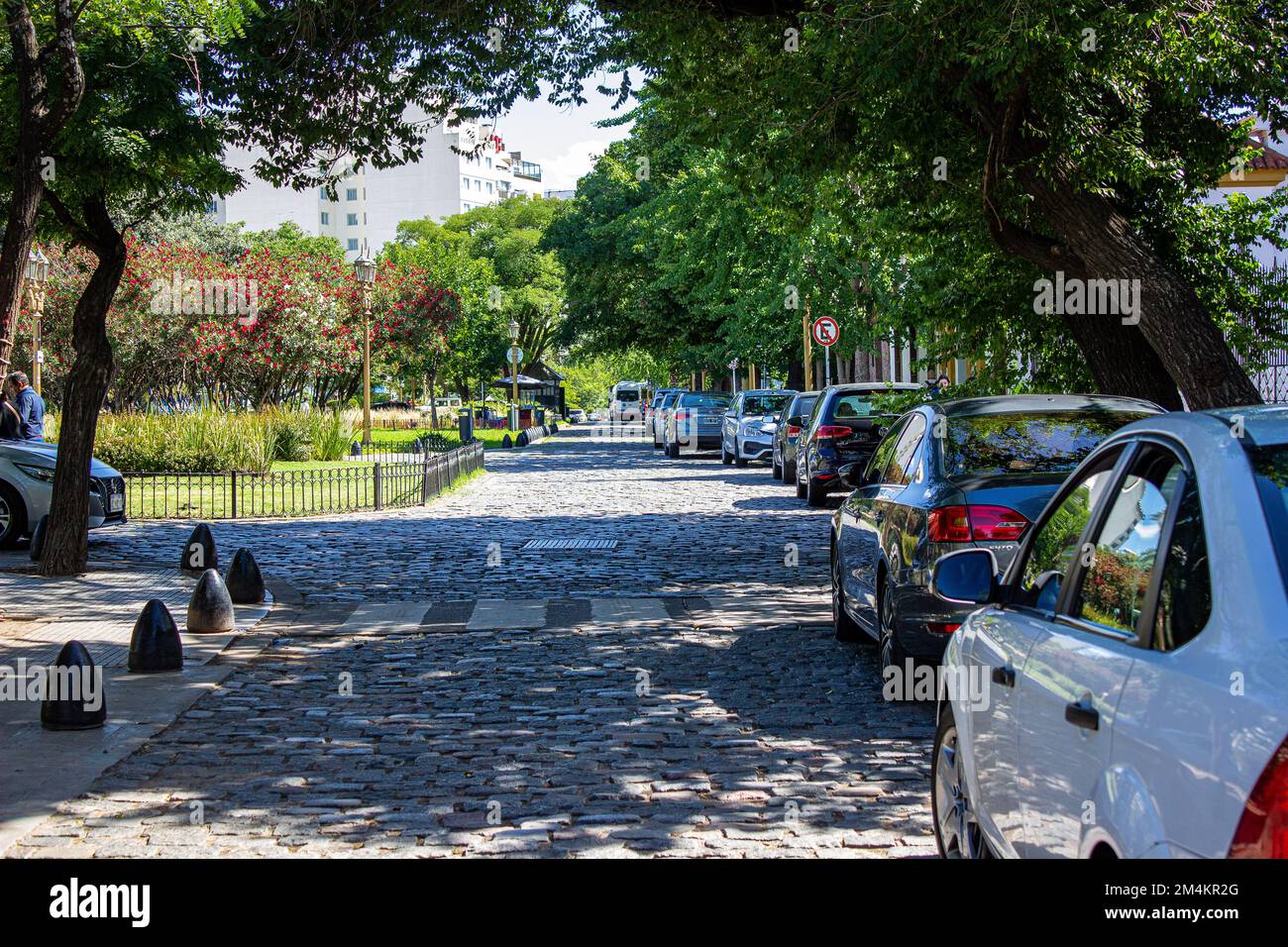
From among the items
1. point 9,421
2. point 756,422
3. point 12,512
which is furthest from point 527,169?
point 12,512

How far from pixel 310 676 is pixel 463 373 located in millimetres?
65410

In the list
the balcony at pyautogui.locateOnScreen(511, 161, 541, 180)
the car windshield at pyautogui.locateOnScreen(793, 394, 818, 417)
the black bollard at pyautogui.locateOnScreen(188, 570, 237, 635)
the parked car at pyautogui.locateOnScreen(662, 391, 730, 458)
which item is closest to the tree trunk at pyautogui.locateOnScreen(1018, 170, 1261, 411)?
the black bollard at pyautogui.locateOnScreen(188, 570, 237, 635)

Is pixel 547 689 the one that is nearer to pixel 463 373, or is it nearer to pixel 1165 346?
pixel 1165 346

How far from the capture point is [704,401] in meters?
40.4

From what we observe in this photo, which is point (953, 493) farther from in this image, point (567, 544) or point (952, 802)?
point (567, 544)

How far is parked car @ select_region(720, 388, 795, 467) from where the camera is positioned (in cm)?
3344

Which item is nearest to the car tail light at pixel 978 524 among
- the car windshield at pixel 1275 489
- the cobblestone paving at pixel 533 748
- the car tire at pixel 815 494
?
the cobblestone paving at pixel 533 748

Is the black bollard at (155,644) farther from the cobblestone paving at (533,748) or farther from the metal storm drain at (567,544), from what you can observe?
the metal storm drain at (567,544)

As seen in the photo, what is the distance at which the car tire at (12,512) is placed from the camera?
1650 cm

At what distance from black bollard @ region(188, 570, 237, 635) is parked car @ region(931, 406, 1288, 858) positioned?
8040 millimetres

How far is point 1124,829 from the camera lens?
2.81 meters

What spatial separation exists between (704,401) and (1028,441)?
105 feet
